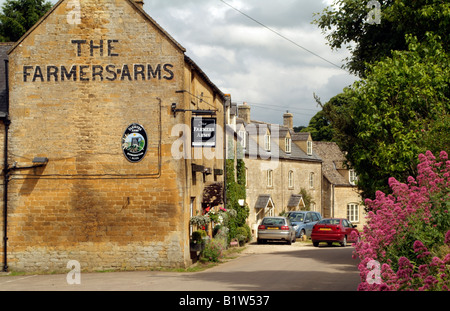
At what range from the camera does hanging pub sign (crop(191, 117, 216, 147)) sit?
20672 mm

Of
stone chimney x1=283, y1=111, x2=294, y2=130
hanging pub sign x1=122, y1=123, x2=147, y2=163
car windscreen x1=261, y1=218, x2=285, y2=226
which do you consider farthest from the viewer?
stone chimney x1=283, y1=111, x2=294, y2=130

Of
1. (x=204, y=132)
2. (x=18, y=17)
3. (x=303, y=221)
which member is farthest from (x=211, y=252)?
(x=18, y=17)

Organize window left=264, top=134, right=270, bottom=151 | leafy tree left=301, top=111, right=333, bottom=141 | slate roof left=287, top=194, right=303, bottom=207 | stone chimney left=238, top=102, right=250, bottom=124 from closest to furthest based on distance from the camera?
window left=264, top=134, right=270, bottom=151, slate roof left=287, top=194, right=303, bottom=207, stone chimney left=238, top=102, right=250, bottom=124, leafy tree left=301, top=111, right=333, bottom=141

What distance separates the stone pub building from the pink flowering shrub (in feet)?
34.6

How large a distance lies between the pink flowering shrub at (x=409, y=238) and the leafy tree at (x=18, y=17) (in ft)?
115

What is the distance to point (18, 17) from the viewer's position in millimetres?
40906

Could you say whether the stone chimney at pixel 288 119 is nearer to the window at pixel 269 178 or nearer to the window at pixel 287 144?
the window at pixel 287 144

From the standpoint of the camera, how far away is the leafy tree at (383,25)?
66.7 ft

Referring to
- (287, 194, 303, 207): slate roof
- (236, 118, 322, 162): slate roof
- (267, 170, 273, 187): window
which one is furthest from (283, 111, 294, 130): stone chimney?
(267, 170, 273, 187): window

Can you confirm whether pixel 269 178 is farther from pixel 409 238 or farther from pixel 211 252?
pixel 409 238

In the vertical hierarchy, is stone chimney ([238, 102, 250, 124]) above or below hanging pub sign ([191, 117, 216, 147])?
above

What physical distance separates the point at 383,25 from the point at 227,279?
43.0ft

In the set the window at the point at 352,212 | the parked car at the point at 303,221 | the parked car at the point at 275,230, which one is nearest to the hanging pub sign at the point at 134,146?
the parked car at the point at 275,230

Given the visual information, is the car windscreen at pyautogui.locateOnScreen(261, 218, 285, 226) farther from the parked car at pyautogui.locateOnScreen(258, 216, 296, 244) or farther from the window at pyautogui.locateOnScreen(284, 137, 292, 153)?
the window at pyautogui.locateOnScreen(284, 137, 292, 153)
